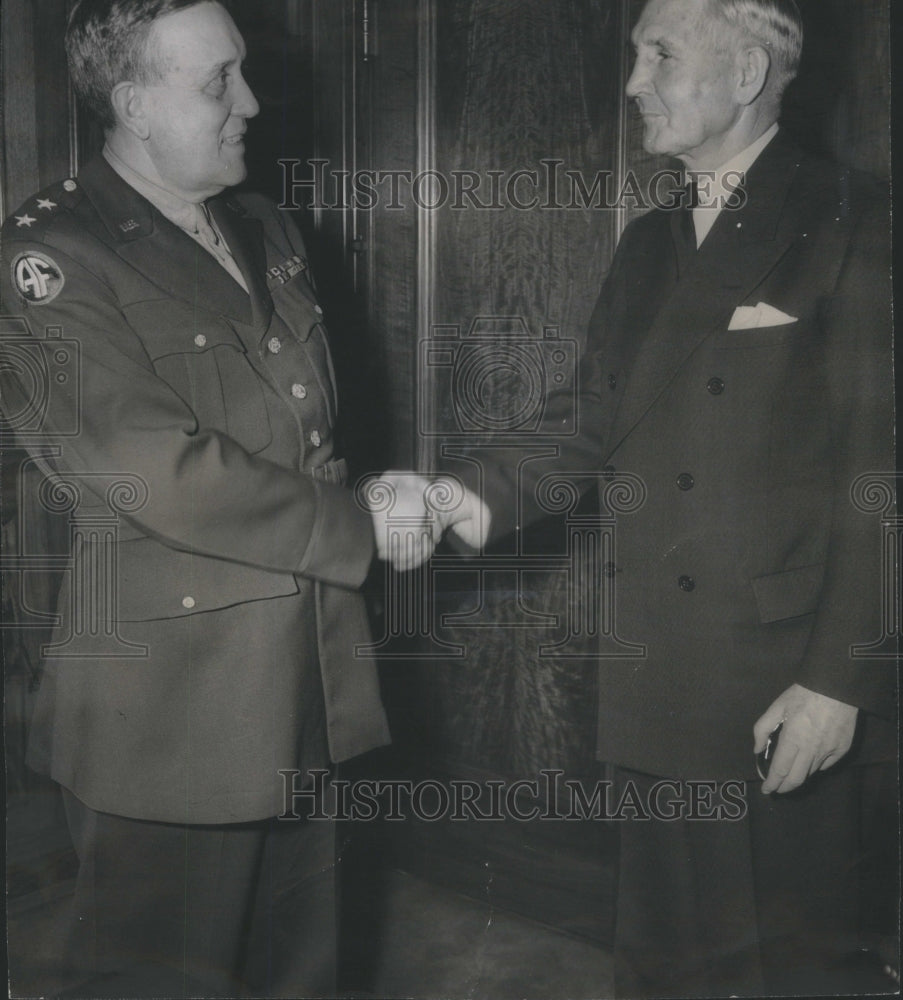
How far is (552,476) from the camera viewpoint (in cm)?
137

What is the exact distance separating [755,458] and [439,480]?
400 millimetres

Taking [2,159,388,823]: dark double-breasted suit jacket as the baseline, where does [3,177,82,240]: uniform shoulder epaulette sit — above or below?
above

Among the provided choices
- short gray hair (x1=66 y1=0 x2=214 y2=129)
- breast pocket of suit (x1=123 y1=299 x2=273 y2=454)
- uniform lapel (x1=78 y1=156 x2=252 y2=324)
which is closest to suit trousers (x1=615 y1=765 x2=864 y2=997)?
breast pocket of suit (x1=123 y1=299 x2=273 y2=454)

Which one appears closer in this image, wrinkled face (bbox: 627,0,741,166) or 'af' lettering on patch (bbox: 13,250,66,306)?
'af' lettering on patch (bbox: 13,250,66,306)

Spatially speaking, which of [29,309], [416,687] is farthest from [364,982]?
[29,309]

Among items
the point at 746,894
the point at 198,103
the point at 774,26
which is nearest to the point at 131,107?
the point at 198,103

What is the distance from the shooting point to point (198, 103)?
1.22 meters

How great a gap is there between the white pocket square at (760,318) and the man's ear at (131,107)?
73 centimetres

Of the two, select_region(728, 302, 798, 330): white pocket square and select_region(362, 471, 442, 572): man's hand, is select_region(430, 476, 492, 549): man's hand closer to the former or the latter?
select_region(362, 471, 442, 572): man's hand

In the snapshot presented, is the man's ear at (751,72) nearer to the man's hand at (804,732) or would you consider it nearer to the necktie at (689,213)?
the necktie at (689,213)

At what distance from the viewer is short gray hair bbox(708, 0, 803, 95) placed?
128 centimetres

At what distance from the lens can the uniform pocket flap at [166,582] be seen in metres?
1.23

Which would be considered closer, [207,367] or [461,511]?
[207,367]

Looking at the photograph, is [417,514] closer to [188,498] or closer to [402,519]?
[402,519]
